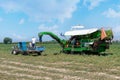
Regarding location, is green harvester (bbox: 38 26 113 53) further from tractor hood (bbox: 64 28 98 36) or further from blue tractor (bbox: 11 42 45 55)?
blue tractor (bbox: 11 42 45 55)

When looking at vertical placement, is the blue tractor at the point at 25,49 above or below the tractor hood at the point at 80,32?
below

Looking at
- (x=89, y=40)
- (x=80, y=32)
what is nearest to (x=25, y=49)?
(x=80, y=32)

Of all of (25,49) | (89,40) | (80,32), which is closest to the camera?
(89,40)

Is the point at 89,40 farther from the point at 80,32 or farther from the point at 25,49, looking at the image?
the point at 25,49

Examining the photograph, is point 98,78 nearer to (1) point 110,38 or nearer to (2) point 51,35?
(1) point 110,38

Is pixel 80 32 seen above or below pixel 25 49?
above

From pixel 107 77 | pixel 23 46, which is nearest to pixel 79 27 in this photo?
pixel 23 46

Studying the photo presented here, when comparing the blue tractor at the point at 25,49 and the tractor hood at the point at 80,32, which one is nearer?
the tractor hood at the point at 80,32

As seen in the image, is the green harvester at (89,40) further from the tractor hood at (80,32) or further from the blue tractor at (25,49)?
the blue tractor at (25,49)

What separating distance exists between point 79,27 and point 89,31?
10.5ft

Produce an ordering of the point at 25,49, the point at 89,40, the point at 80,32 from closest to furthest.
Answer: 1. the point at 89,40
2. the point at 80,32
3. the point at 25,49

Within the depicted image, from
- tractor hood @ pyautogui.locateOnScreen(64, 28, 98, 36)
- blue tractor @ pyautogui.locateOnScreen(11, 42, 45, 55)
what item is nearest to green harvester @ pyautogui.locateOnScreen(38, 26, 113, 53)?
tractor hood @ pyautogui.locateOnScreen(64, 28, 98, 36)

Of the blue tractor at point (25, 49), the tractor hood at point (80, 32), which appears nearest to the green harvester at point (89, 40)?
the tractor hood at point (80, 32)

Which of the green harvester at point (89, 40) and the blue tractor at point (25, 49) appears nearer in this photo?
the green harvester at point (89, 40)
